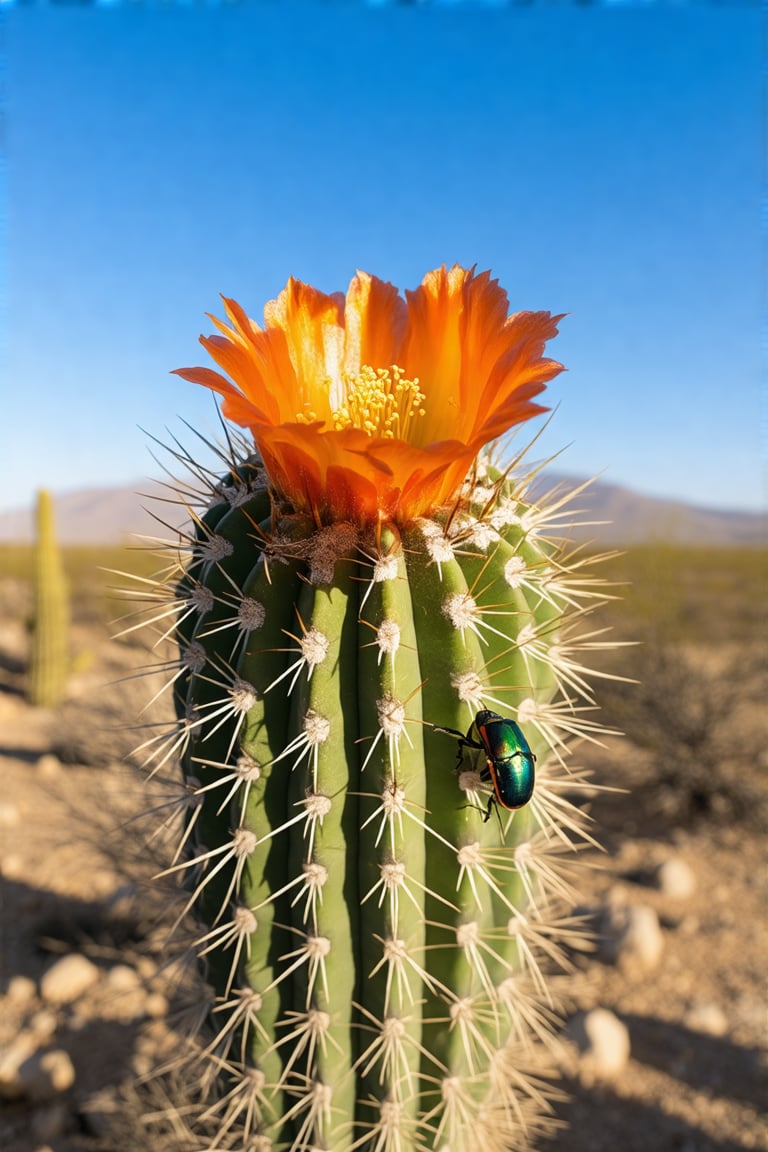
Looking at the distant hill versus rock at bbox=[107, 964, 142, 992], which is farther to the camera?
rock at bbox=[107, 964, 142, 992]

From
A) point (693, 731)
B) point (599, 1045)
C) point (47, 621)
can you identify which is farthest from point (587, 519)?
point (47, 621)

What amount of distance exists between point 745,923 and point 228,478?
4.26m

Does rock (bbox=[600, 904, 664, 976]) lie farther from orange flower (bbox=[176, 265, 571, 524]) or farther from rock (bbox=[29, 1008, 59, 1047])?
orange flower (bbox=[176, 265, 571, 524])

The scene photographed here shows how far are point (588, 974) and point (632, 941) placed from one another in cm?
29

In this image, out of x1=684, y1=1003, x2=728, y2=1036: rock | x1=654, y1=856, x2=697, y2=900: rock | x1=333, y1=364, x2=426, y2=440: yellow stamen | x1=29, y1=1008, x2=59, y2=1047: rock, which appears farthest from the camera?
x1=654, y1=856, x2=697, y2=900: rock

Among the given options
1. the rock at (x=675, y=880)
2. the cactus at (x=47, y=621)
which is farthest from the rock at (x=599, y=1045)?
the cactus at (x=47, y=621)

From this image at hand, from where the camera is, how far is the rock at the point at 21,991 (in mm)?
3750

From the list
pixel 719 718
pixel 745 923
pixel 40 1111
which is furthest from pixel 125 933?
pixel 719 718

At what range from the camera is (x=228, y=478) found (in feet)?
6.10

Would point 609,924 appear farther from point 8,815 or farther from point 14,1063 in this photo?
point 8,815

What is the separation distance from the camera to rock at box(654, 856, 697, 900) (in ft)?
15.7

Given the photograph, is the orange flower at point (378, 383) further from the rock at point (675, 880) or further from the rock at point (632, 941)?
the rock at point (675, 880)

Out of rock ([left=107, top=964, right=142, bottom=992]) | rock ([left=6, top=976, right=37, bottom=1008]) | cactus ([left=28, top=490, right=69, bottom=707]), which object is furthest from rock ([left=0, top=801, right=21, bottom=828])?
cactus ([left=28, top=490, right=69, bottom=707])

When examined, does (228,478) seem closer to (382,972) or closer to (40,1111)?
(382,972)
